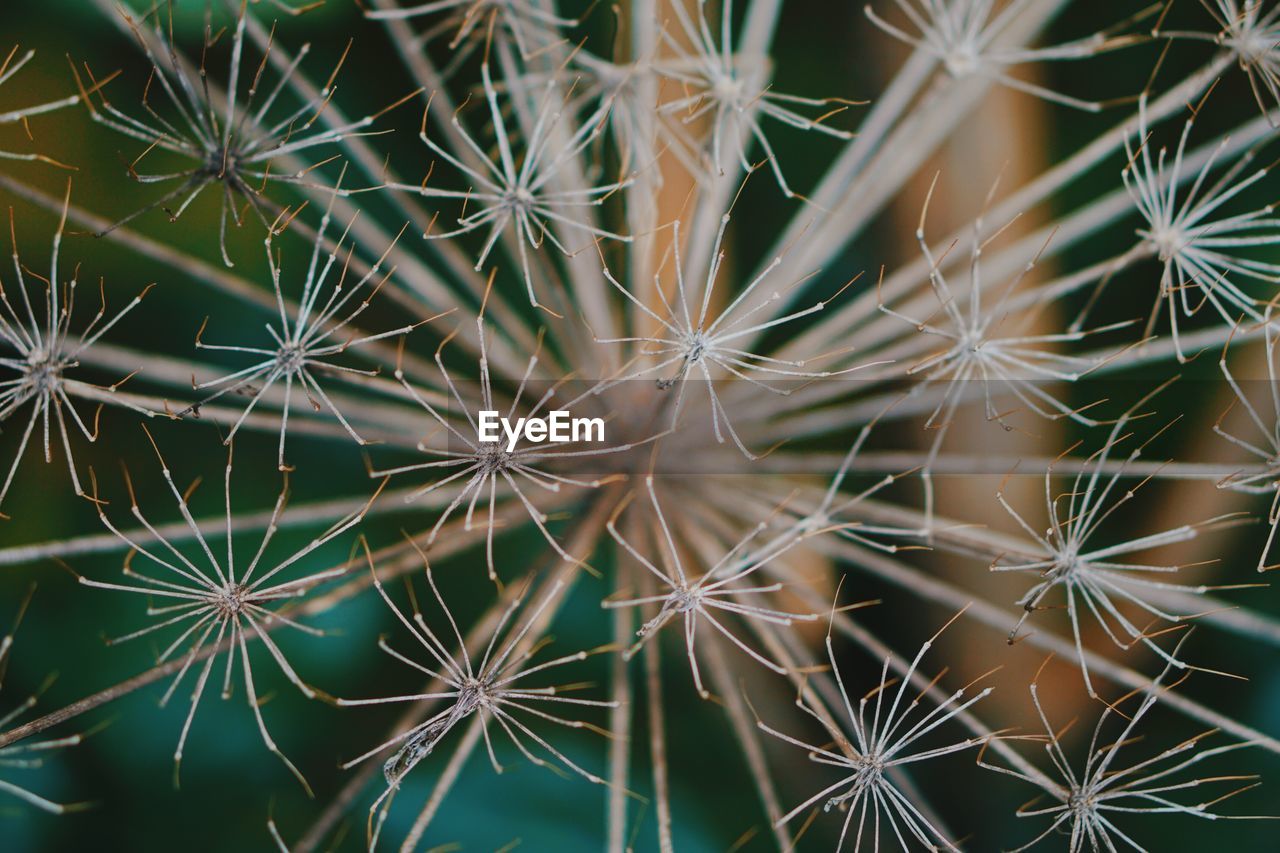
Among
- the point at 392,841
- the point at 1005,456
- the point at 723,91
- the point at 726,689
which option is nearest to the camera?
the point at 723,91

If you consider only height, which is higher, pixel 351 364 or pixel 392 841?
pixel 351 364

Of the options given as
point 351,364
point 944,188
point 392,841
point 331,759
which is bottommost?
point 392,841

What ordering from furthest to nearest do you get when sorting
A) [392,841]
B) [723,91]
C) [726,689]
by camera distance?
[392,841]
[726,689]
[723,91]

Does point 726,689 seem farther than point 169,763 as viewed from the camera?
No

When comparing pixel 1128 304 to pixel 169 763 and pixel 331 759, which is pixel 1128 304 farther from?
pixel 169 763

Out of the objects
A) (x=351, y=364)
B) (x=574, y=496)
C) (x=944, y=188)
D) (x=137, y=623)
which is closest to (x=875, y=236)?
(x=944, y=188)


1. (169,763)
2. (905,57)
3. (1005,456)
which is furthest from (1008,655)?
(169,763)

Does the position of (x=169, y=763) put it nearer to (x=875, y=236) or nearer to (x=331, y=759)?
(x=331, y=759)
